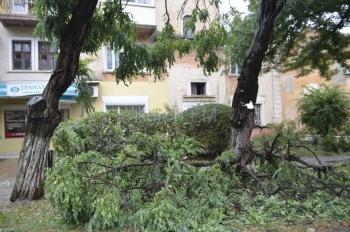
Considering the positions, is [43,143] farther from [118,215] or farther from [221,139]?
[221,139]

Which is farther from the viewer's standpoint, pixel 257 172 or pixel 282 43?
pixel 282 43

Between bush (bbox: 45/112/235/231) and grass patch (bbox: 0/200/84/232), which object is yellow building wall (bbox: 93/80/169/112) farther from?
bush (bbox: 45/112/235/231)

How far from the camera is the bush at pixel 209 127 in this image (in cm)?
1034

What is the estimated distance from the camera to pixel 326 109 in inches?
533

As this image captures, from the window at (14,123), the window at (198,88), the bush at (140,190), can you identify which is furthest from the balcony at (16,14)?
the bush at (140,190)

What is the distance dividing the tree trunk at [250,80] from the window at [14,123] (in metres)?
12.9

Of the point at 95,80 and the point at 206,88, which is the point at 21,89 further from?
the point at 206,88

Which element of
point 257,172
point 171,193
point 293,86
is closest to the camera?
point 171,193

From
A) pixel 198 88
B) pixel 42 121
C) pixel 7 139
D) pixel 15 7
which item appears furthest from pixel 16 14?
pixel 42 121

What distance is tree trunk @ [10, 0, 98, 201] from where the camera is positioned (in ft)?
19.9

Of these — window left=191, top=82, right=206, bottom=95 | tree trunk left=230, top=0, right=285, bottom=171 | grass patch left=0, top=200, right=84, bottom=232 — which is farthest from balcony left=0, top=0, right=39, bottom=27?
tree trunk left=230, top=0, right=285, bottom=171

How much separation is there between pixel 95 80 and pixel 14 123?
4461 mm

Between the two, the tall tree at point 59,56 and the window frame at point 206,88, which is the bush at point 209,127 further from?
the window frame at point 206,88

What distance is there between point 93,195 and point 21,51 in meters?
13.8
